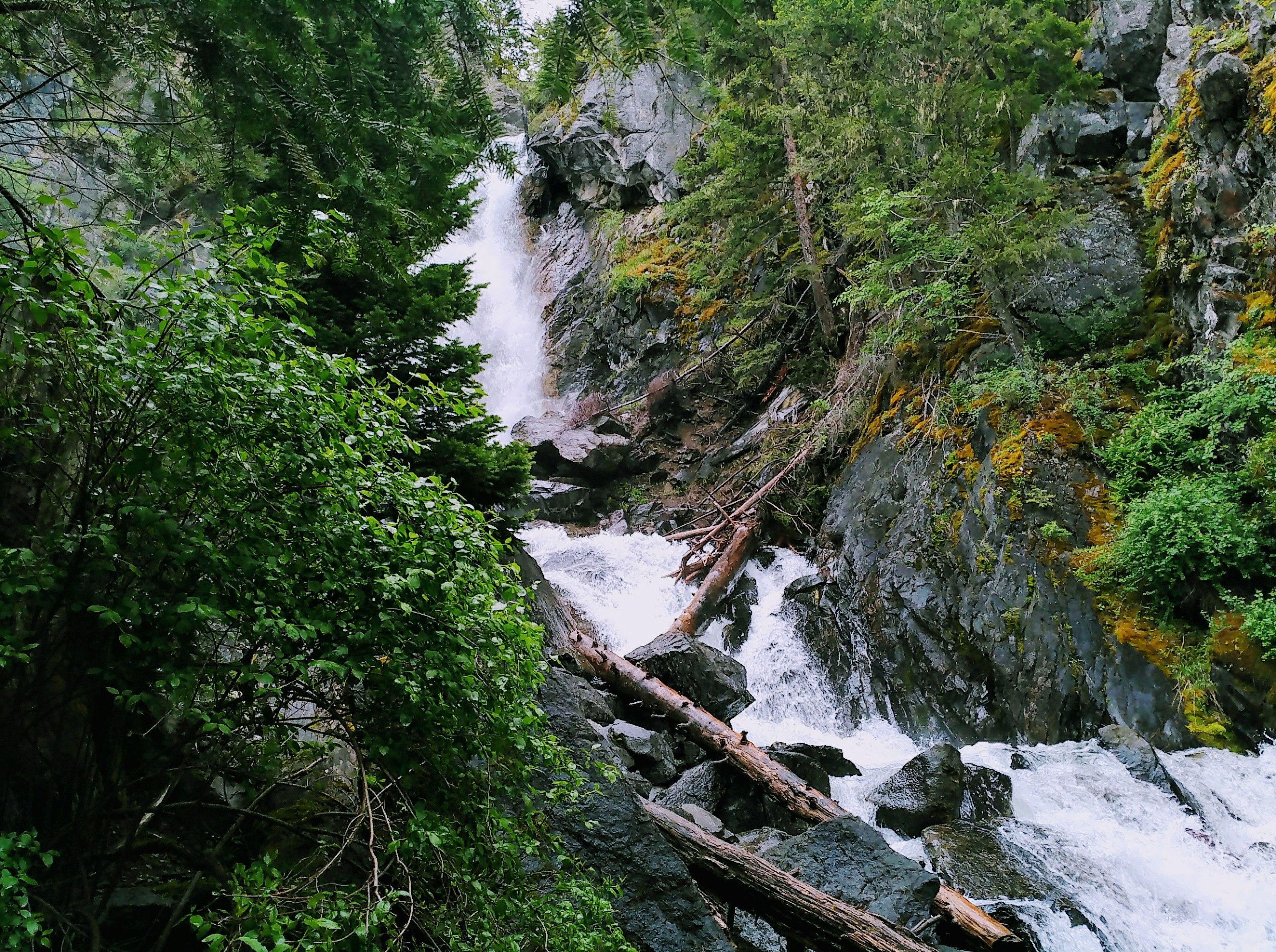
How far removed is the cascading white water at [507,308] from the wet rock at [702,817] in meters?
15.5

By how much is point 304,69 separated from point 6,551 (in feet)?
6.66

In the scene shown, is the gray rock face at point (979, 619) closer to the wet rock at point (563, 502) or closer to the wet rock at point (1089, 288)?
the wet rock at point (1089, 288)

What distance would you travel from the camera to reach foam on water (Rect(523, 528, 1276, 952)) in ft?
16.9

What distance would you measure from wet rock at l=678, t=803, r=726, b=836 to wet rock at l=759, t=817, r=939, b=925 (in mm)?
654

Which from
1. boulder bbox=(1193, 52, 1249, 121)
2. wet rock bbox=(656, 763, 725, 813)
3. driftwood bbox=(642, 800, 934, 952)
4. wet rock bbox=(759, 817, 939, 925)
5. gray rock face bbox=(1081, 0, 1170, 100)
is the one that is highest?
gray rock face bbox=(1081, 0, 1170, 100)

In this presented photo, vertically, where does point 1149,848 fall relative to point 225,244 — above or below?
below

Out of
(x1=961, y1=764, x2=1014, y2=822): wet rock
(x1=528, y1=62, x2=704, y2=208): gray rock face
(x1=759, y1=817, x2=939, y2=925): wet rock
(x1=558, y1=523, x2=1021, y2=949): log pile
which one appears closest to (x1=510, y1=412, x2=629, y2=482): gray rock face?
(x1=558, y1=523, x2=1021, y2=949): log pile

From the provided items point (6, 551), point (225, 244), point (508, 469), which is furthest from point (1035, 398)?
point (6, 551)

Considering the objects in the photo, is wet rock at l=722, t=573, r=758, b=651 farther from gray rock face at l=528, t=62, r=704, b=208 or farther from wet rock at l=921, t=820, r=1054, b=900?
gray rock face at l=528, t=62, r=704, b=208

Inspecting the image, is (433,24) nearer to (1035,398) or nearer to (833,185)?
(1035,398)

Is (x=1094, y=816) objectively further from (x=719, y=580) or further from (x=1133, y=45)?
(x=1133, y=45)

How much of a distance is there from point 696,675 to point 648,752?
1556mm

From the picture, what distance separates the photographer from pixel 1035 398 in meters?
9.23

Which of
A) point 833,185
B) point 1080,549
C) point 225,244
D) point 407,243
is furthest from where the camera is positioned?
point 833,185
